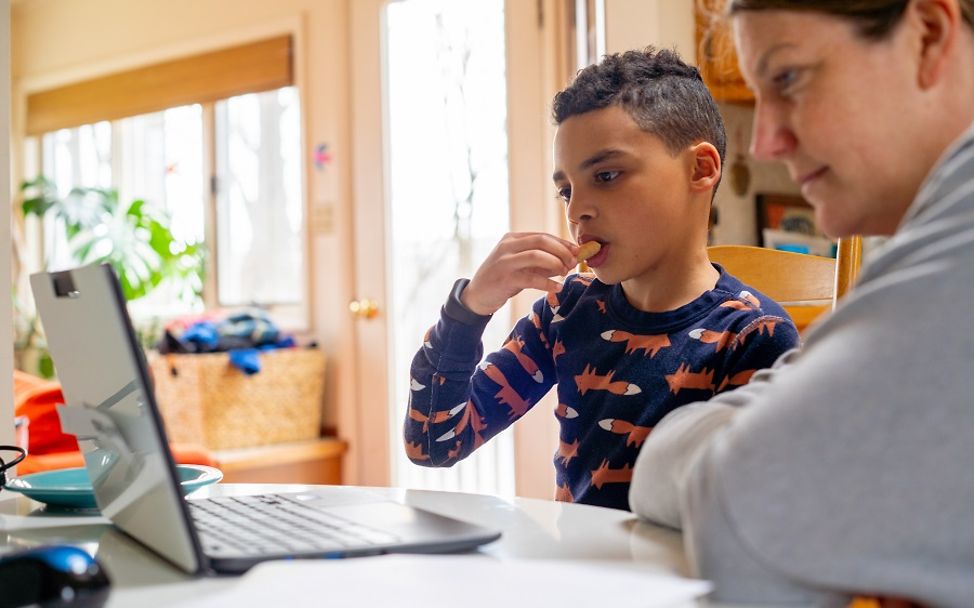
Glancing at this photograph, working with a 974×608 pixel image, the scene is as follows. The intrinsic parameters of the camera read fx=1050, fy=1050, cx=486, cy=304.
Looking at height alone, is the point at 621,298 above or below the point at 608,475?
above

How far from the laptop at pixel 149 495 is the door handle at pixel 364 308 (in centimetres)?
287

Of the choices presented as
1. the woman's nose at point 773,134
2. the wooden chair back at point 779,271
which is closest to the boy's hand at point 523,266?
the wooden chair back at point 779,271

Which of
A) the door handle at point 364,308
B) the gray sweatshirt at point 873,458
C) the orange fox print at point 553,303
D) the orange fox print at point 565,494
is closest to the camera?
the gray sweatshirt at point 873,458

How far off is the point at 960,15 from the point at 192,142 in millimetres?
4393

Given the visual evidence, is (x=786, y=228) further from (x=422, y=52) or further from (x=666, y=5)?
(x=422, y=52)

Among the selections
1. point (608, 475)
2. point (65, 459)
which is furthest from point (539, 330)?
point (65, 459)

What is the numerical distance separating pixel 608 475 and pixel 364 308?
265cm

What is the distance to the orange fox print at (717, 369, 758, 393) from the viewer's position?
3.77 feet

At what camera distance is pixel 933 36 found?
64 cm

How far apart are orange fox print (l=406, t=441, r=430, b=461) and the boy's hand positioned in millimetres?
236

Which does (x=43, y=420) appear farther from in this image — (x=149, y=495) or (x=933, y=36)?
(x=933, y=36)

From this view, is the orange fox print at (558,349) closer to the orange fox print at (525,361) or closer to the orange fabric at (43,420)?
the orange fox print at (525,361)

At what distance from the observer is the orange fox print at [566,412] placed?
128 cm

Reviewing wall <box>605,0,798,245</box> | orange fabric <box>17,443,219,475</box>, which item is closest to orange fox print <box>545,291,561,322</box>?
wall <box>605,0,798,245</box>
